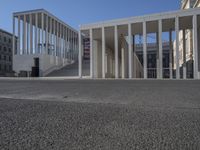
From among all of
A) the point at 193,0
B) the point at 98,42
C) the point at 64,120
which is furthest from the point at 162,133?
the point at 193,0

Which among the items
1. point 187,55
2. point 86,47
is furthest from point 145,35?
point 187,55

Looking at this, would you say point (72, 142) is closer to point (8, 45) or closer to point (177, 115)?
point (177, 115)

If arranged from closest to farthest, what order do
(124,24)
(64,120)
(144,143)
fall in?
(144,143)
(64,120)
(124,24)

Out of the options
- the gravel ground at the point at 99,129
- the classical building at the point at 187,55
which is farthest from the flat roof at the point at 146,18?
the gravel ground at the point at 99,129

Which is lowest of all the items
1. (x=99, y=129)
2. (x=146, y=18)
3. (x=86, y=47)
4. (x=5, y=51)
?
(x=99, y=129)

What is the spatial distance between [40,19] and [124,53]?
1998 centimetres

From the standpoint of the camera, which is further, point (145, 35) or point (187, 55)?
point (187, 55)

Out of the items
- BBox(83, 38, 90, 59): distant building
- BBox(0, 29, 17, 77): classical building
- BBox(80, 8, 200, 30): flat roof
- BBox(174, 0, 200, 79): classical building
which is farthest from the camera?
BBox(0, 29, 17, 77): classical building

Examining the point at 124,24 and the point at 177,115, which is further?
the point at 124,24

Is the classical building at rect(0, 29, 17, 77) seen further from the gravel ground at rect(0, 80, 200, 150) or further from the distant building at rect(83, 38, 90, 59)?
the gravel ground at rect(0, 80, 200, 150)

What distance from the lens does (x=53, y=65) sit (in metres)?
44.8

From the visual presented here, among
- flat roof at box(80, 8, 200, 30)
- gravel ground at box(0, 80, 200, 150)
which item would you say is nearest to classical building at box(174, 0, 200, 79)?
flat roof at box(80, 8, 200, 30)

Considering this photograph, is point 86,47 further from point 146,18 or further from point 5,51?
point 5,51

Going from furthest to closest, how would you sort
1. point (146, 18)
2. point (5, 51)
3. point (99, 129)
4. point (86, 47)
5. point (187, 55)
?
point (5, 51)
point (187, 55)
point (86, 47)
point (146, 18)
point (99, 129)
